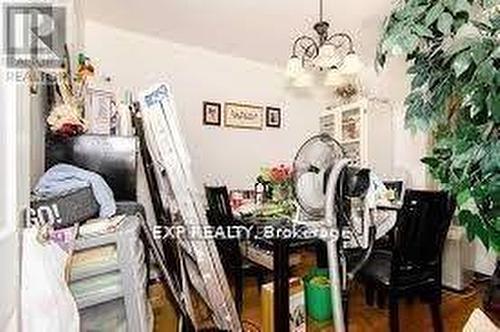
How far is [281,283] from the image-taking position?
2.29m

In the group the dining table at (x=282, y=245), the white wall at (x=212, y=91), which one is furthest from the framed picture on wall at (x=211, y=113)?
the dining table at (x=282, y=245)

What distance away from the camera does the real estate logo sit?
4.81ft

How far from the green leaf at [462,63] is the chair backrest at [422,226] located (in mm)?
1522

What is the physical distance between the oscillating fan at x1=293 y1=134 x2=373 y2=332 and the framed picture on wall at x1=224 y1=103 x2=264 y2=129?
7.12 feet

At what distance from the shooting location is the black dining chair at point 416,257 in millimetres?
2346

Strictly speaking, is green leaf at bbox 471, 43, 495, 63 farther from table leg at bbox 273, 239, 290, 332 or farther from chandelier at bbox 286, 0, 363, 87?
chandelier at bbox 286, 0, 363, 87

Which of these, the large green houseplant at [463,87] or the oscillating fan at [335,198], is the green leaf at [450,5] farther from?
the oscillating fan at [335,198]

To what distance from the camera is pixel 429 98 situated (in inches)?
42.0

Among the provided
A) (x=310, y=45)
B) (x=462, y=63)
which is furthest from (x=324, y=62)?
(x=462, y=63)

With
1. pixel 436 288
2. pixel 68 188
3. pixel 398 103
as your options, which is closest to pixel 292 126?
pixel 398 103

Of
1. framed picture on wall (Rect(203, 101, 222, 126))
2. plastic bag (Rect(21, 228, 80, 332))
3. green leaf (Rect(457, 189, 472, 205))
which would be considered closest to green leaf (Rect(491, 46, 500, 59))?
green leaf (Rect(457, 189, 472, 205))

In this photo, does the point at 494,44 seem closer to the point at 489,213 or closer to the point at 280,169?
the point at 489,213

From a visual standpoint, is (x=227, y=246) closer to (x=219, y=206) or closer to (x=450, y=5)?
(x=219, y=206)

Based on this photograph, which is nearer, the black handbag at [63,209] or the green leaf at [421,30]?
the green leaf at [421,30]
